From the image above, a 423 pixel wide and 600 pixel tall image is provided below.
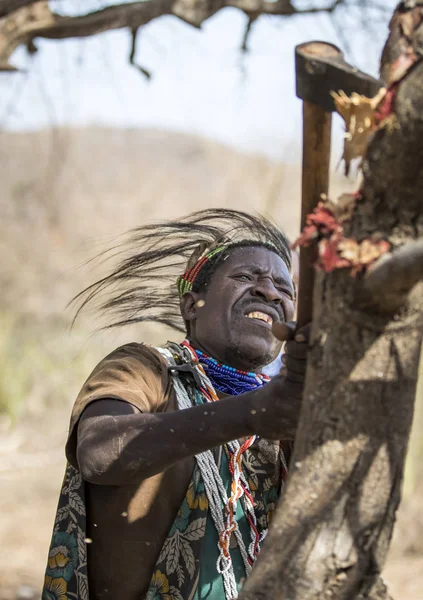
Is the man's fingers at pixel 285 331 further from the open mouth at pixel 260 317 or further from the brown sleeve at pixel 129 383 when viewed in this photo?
the open mouth at pixel 260 317

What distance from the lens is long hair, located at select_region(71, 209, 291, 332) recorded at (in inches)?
132

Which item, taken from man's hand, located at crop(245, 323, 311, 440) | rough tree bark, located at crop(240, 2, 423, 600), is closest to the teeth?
man's hand, located at crop(245, 323, 311, 440)

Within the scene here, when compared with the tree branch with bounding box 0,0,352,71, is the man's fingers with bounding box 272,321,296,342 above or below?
below

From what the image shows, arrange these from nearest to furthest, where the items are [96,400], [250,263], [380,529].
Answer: [380,529] → [96,400] → [250,263]

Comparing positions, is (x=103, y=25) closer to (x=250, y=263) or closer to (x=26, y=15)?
(x=26, y=15)

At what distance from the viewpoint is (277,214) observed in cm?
1869

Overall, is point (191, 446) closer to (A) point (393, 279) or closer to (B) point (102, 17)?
(A) point (393, 279)

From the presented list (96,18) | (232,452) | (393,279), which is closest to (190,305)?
(232,452)

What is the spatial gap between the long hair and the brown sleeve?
0.64 m

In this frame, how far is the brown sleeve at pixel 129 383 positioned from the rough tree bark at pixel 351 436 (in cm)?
80

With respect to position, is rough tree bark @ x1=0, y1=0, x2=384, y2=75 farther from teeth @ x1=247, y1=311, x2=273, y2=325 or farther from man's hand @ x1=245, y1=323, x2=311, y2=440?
man's hand @ x1=245, y1=323, x2=311, y2=440

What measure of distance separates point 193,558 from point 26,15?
3.36 m

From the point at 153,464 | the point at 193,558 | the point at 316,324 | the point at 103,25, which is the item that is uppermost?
the point at 103,25

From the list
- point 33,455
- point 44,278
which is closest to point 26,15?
point 33,455
